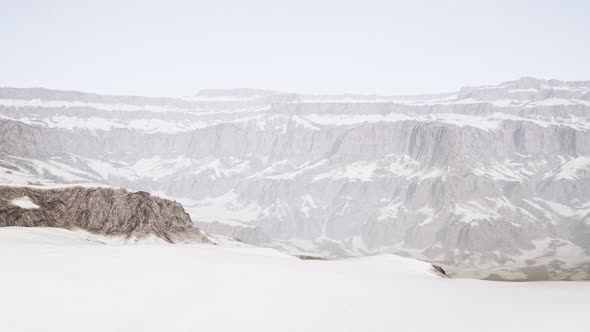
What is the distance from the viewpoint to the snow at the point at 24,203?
10062cm

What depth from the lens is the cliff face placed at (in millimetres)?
100562

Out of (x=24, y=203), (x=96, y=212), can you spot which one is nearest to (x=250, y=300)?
(x=24, y=203)

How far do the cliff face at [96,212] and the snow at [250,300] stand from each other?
296 ft

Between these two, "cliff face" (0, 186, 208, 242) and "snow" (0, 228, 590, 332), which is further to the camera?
"cliff face" (0, 186, 208, 242)

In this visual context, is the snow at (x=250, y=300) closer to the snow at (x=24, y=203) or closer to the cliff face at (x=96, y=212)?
the cliff face at (x=96, y=212)

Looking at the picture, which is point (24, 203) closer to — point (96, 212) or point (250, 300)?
point (96, 212)

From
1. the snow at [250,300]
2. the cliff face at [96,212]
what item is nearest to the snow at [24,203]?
the cliff face at [96,212]

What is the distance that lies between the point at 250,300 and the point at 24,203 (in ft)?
327

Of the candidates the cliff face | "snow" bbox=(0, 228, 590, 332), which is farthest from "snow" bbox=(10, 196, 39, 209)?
"snow" bbox=(0, 228, 590, 332)

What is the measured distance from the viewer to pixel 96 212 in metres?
108

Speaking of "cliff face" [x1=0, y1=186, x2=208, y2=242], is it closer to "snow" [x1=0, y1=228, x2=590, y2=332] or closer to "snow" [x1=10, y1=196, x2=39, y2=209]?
"snow" [x1=10, y1=196, x2=39, y2=209]

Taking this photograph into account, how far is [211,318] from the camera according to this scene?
50.3ft

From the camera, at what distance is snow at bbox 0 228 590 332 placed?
15062 mm

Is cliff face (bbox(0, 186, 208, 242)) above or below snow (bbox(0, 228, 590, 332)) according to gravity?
below
